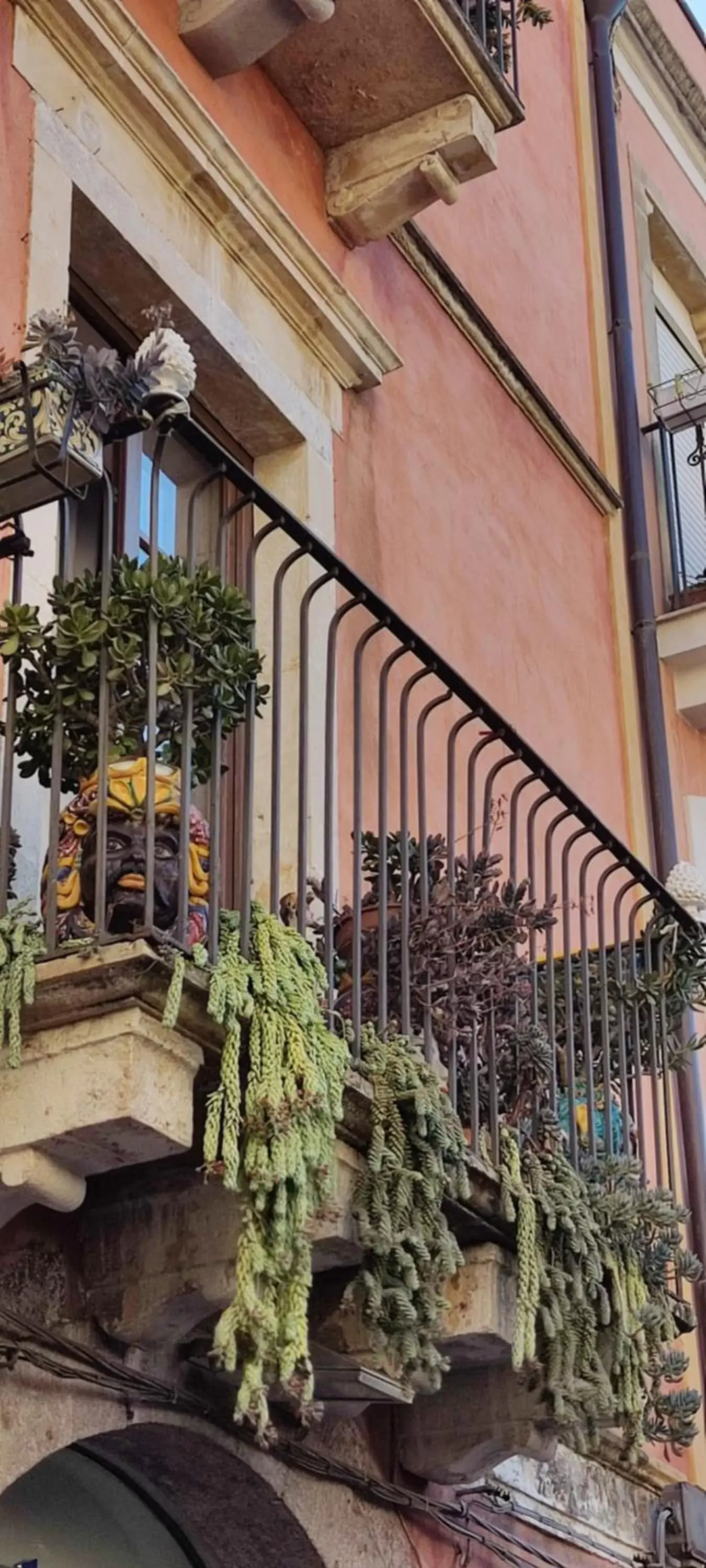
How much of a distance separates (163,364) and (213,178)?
7.90ft

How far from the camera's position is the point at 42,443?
Answer: 175 inches

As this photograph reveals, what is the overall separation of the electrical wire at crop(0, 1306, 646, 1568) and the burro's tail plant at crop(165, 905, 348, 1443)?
0.45 metres

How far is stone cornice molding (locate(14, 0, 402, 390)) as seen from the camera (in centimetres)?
643

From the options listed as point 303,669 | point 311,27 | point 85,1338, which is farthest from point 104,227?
point 85,1338

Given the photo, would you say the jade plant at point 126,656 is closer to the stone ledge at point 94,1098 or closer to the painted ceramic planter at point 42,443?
the painted ceramic planter at point 42,443

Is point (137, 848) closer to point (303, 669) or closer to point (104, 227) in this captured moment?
point (303, 669)

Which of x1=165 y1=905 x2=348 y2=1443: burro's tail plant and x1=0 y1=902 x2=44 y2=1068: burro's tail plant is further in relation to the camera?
x1=165 y1=905 x2=348 y2=1443: burro's tail plant

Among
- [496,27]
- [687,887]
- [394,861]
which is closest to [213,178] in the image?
[496,27]

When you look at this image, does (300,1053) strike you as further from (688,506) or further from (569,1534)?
(688,506)

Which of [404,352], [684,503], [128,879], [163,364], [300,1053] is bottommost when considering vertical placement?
[300,1053]

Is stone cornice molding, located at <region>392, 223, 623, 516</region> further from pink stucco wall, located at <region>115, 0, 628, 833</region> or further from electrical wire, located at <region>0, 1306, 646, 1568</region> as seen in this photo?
electrical wire, located at <region>0, 1306, 646, 1568</region>

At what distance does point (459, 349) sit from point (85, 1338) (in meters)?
4.81

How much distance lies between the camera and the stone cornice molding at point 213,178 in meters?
6.43

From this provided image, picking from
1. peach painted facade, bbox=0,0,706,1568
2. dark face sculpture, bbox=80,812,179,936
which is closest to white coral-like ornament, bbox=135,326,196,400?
dark face sculpture, bbox=80,812,179,936
